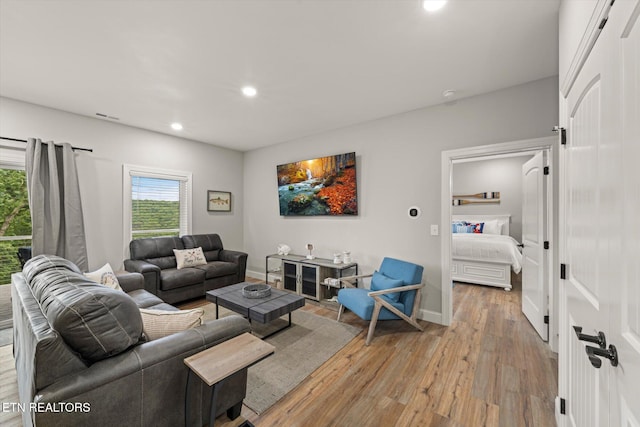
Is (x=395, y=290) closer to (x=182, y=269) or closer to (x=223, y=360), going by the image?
(x=223, y=360)

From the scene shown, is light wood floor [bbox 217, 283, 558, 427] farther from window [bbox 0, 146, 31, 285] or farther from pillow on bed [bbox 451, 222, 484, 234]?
window [bbox 0, 146, 31, 285]

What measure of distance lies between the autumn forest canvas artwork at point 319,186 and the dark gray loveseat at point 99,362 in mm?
2813

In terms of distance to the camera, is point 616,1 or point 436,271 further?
point 436,271

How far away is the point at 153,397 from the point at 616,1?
2.51m

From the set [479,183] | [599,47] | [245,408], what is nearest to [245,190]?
[245,408]

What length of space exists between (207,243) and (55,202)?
6.79 ft

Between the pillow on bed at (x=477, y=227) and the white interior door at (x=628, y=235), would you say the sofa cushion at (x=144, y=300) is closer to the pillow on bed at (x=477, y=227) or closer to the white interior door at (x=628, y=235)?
the white interior door at (x=628, y=235)

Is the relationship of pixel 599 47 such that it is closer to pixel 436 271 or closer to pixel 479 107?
pixel 479 107

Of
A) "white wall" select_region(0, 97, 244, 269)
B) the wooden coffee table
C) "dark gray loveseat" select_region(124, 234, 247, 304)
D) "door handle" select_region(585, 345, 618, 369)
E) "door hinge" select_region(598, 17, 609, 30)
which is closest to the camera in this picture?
"door handle" select_region(585, 345, 618, 369)

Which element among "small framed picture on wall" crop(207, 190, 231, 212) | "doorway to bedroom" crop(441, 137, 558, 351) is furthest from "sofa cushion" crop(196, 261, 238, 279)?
"doorway to bedroom" crop(441, 137, 558, 351)

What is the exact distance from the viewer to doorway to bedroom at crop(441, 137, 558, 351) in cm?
266

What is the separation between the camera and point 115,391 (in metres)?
1.18

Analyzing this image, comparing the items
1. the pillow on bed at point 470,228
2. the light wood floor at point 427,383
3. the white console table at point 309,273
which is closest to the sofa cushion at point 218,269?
the white console table at point 309,273

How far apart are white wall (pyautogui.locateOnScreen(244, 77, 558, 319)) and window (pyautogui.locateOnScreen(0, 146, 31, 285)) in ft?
12.1
